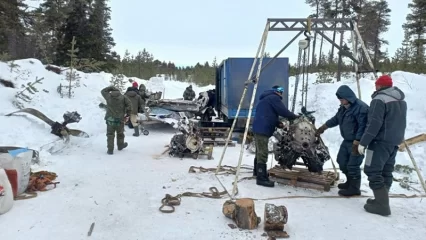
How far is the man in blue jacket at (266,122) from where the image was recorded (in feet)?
19.9

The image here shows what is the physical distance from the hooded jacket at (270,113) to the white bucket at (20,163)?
3793 millimetres

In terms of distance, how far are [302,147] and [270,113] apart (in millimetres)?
829

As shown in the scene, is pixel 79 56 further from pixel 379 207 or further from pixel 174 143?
pixel 379 207

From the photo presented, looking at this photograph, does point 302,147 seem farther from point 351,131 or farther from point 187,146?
point 187,146

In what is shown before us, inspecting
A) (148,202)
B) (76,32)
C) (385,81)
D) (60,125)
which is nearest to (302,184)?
(385,81)

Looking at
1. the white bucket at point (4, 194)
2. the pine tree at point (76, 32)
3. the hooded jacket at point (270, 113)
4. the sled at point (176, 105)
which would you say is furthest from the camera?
the pine tree at point (76, 32)

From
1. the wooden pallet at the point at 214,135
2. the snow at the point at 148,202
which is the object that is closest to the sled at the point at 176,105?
the wooden pallet at the point at 214,135

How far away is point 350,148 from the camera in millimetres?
5555

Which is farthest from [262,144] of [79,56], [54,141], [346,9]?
[346,9]

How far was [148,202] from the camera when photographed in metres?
5.08

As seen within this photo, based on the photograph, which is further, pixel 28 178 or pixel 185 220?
pixel 28 178

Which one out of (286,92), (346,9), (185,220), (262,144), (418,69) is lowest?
(185,220)

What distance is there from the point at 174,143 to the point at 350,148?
4345 millimetres

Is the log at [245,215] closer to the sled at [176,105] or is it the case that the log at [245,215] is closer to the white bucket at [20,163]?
the white bucket at [20,163]
